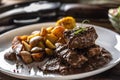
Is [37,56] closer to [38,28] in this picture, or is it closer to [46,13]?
[38,28]

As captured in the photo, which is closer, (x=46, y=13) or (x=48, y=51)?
(x=48, y=51)

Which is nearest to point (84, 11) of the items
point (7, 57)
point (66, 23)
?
point (66, 23)

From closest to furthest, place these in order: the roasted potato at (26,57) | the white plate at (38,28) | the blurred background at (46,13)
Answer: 1. the white plate at (38,28)
2. the roasted potato at (26,57)
3. the blurred background at (46,13)

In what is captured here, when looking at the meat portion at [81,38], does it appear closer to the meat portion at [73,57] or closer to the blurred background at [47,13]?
the meat portion at [73,57]

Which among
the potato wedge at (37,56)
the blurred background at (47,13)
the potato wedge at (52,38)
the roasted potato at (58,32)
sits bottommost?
the potato wedge at (37,56)

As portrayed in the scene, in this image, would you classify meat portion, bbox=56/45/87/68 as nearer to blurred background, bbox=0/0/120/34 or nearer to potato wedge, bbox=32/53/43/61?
potato wedge, bbox=32/53/43/61

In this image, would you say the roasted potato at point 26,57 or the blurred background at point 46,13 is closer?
the roasted potato at point 26,57

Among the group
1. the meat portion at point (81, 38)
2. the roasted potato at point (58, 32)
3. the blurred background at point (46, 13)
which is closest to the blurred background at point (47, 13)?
the blurred background at point (46, 13)

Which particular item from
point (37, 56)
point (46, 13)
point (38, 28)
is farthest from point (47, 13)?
point (37, 56)

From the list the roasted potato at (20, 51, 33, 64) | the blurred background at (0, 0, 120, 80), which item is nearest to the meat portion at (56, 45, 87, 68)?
the roasted potato at (20, 51, 33, 64)
